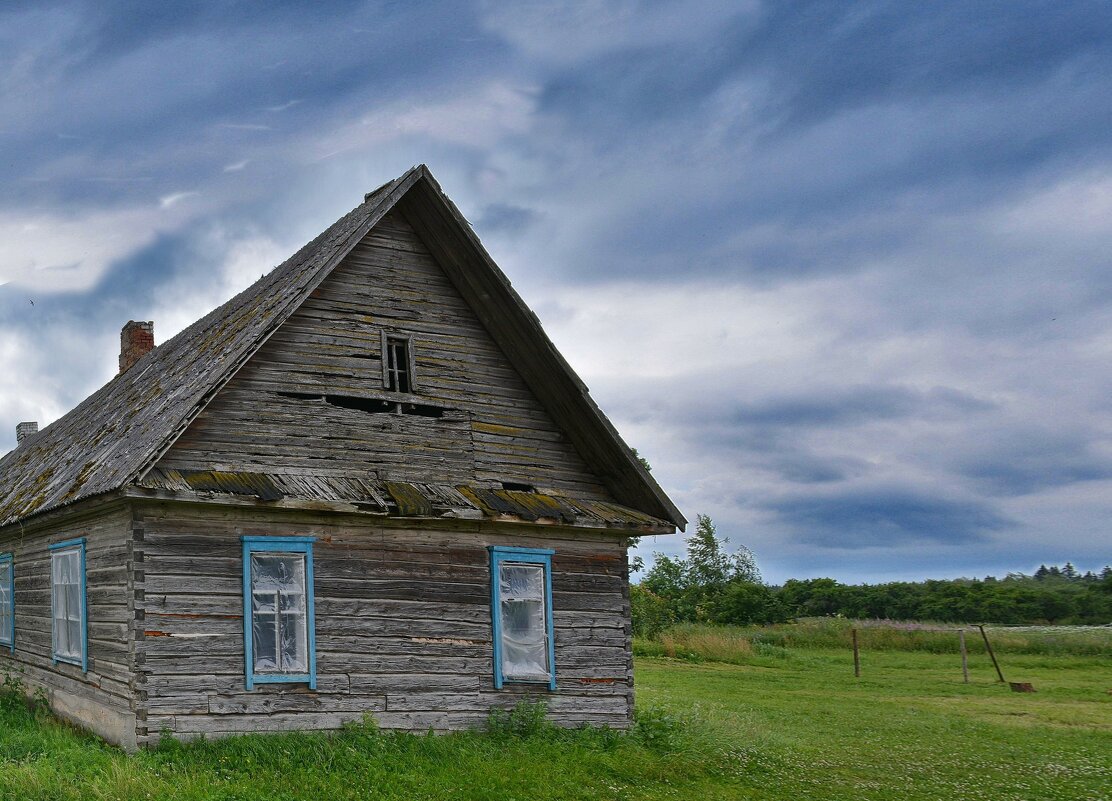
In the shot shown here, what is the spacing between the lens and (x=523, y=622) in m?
14.9

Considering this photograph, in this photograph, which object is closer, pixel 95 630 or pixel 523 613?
pixel 95 630

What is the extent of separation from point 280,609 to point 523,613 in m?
3.48

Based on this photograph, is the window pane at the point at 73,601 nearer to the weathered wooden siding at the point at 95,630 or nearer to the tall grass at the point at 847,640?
the weathered wooden siding at the point at 95,630

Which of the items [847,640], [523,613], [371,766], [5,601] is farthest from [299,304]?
[847,640]

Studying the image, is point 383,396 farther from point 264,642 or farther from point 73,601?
point 73,601

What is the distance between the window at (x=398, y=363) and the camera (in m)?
15.0

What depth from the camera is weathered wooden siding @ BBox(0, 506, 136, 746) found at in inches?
492

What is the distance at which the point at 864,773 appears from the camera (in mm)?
14547

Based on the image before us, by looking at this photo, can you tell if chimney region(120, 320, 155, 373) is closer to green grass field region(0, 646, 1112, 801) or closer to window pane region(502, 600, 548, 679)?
green grass field region(0, 646, 1112, 801)

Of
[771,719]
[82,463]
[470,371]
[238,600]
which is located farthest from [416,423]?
[771,719]

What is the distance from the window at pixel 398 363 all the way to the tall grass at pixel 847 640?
20.3m

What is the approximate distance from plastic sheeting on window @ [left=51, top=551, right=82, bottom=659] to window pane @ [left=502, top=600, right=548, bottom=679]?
5578 mm

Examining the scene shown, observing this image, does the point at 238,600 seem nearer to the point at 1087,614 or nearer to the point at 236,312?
the point at 236,312

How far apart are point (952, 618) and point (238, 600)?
160ft
